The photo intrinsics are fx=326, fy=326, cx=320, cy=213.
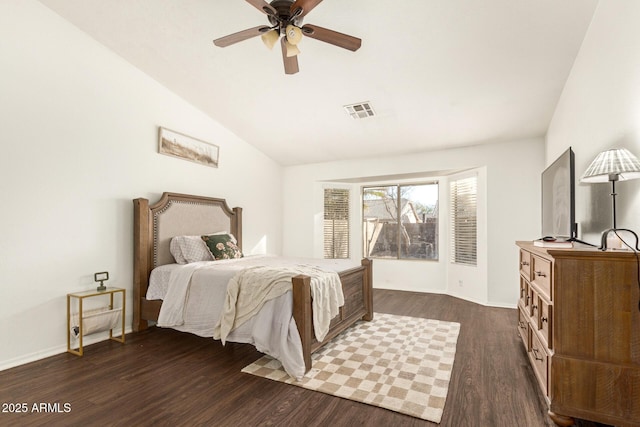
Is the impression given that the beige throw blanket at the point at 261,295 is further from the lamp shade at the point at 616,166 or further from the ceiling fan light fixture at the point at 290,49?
the lamp shade at the point at 616,166

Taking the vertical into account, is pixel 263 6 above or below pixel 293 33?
above

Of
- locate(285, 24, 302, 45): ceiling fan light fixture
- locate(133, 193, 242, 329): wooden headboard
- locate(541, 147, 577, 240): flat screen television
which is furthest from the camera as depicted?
locate(133, 193, 242, 329): wooden headboard

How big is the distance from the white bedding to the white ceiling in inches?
81.9

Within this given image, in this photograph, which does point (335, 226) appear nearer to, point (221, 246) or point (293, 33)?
point (221, 246)

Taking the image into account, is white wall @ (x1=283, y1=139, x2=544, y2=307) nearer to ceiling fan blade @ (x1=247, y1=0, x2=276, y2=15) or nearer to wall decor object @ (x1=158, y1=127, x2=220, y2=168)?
wall decor object @ (x1=158, y1=127, x2=220, y2=168)

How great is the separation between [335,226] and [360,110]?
2.71 metres

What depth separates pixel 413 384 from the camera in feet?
7.80

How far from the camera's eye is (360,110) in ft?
14.0

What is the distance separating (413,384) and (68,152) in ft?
12.1

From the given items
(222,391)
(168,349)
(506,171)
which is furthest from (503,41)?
(168,349)

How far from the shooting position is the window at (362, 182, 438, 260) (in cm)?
586

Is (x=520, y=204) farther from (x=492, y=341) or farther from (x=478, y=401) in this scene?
(x=478, y=401)

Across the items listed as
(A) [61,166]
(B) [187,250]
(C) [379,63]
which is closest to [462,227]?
(C) [379,63]

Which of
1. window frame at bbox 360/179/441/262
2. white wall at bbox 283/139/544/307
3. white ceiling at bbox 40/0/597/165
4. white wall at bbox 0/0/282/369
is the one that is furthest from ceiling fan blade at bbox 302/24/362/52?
window frame at bbox 360/179/441/262
